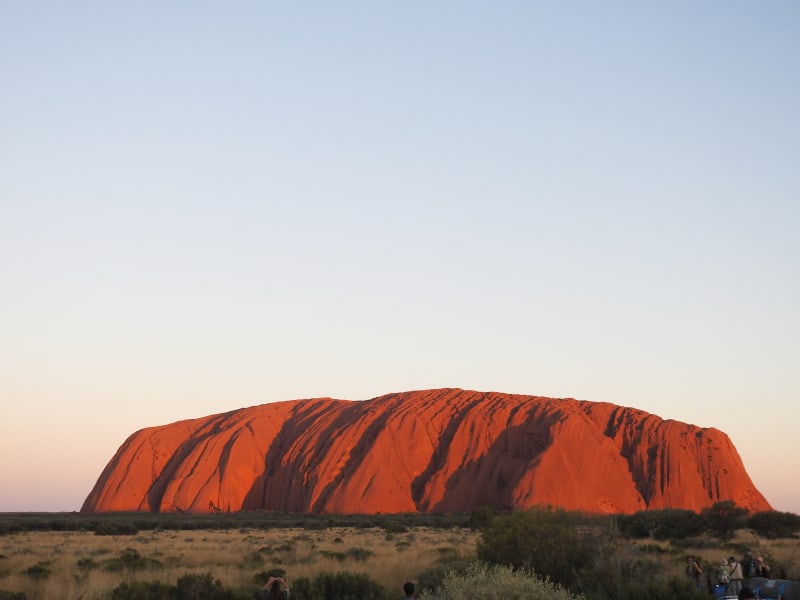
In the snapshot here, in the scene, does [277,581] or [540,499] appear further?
[540,499]

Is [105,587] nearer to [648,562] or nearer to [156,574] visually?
[156,574]

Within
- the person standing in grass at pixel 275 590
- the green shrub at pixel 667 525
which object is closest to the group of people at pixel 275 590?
the person standing in grass at pixel 275 590

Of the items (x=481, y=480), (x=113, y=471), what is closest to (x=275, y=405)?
(x=113, y=471)

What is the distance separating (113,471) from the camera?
285 feet

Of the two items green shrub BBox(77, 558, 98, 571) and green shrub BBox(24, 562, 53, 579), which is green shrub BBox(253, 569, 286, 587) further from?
green shrub BBox(77, 558, 98, 571)

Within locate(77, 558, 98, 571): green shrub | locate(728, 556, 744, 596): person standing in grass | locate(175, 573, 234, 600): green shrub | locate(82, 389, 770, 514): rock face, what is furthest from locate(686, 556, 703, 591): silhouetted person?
locate(82, 389, 770, 514): rock face

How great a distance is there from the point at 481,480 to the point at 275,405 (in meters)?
28.6

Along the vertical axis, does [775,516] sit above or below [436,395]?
below

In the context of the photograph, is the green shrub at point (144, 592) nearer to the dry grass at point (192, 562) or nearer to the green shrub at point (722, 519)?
the dry grass at point (192, 562)

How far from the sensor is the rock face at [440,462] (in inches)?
2778

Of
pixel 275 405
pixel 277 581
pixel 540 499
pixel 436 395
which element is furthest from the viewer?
pixel 275 405

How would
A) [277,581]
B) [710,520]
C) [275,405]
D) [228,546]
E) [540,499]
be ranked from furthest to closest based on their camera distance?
[275,405] < [540,499] < [710,520] < [228,546] < [277,581]

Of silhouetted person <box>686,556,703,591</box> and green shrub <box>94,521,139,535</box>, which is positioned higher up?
silhouetted person <box>686,556,703,591</box>

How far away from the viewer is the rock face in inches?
2778
